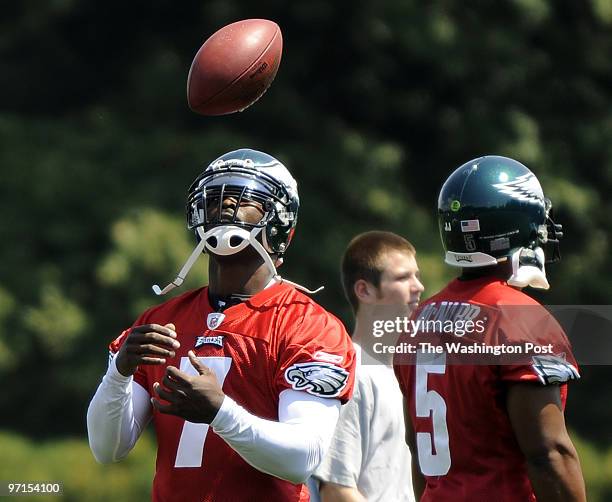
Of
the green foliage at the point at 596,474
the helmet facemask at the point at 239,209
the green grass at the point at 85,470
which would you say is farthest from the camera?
the green foliage at the point at 596,474

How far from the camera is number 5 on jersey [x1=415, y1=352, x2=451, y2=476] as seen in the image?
3752 mm

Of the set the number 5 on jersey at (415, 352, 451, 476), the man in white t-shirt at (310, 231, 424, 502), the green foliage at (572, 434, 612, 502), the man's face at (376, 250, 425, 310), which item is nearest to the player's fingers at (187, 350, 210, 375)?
the number 5 on jersey at (415, 352, 451, 476)

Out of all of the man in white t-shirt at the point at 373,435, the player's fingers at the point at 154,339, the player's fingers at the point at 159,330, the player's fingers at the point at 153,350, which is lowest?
the player's fingers at the point at 153,350

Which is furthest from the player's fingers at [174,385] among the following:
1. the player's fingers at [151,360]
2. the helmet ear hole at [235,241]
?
the helmet ear hole at [235,241]

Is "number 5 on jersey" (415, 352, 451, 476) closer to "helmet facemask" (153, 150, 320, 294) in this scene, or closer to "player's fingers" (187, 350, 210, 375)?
"helmet facemask" (153, 150, 320, 294)

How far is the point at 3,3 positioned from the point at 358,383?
9556mm

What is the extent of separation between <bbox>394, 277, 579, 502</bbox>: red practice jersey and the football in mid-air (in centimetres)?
127

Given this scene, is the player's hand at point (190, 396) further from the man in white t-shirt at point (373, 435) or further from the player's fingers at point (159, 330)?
the man in white t-shirt at point (373, 435)

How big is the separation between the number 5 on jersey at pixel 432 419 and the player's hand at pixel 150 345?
0.80m

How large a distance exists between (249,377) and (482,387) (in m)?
0.68

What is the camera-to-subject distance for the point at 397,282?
5113 mm

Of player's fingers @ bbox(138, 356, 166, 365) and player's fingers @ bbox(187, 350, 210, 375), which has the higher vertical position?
player's fingers @ bbox(138, 356, 166, 365)

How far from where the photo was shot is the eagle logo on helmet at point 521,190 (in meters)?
3.87

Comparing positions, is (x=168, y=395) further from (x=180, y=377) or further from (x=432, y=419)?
(x=432, y=419)
